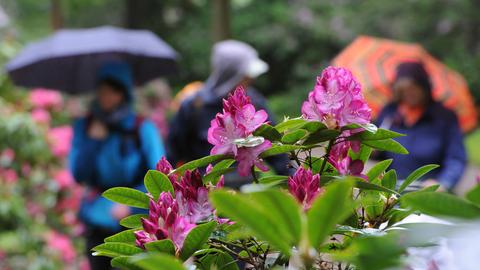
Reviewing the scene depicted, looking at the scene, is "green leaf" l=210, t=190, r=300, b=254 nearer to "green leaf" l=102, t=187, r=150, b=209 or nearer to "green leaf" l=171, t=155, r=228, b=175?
"green leaf" l=171, t=155, r=228, b=175

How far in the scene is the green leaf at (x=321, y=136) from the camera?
143cm

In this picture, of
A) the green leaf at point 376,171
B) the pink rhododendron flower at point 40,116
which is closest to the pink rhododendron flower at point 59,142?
the pink rhododendron flower at point 40,116

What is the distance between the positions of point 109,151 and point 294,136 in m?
3.51

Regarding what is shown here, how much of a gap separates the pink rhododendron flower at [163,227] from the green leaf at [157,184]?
0.12m

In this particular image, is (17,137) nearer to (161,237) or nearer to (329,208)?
(161,237)

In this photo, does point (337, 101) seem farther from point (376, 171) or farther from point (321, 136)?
point (376, 171)

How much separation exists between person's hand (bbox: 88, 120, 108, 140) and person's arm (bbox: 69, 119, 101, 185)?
4 cm

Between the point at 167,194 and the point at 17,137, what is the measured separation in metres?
5.61

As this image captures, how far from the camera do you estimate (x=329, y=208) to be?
3.18 ft

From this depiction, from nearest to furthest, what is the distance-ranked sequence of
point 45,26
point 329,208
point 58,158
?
point 329,208 < point 58,158 < point 45,26

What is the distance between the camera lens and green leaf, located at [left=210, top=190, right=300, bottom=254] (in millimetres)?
962

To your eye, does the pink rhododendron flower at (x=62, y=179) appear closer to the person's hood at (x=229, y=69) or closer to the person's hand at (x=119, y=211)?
the person's hood at (x=229, y=69)

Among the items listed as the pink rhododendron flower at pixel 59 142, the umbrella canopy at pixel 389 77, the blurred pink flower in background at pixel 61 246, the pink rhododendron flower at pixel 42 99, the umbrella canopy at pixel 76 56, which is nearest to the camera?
the umbrella canopy at pixel 76 56

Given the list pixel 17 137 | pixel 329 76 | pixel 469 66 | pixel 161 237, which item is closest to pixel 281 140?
pixel 329 76
